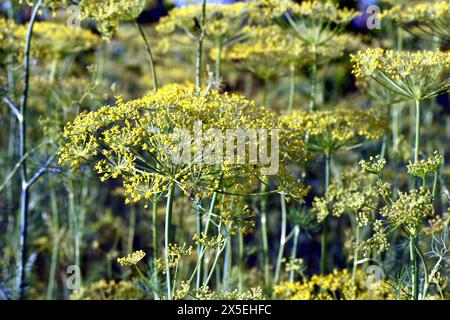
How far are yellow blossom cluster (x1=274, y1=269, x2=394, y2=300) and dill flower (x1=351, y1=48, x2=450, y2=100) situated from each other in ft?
5.04

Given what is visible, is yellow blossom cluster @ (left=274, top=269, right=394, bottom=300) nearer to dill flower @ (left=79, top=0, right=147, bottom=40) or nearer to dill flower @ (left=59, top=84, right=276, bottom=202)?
dill flower @ (left=59, top=84, right=276, bottom=202)

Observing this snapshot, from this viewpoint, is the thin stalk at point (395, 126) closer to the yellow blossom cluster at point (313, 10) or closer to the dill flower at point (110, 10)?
the yellow blossom cluster at point (313, 10)

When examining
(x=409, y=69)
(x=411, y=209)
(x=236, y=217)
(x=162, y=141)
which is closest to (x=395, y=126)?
(x=409, y=69)

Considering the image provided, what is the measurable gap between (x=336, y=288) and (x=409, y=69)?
1.92m

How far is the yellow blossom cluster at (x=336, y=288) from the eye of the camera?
465 centimetres

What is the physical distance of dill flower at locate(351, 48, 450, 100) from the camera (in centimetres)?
394

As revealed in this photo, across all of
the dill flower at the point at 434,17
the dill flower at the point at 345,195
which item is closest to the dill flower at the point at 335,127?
the dill flower at the point at 345,195

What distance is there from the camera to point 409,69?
12.8ft

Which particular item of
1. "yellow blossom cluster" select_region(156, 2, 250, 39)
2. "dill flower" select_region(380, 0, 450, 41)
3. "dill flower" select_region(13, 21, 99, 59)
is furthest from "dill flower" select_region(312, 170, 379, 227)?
"dill flower" select_region(13, 21, 99, 59)

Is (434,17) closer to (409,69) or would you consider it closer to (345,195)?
(409,69)

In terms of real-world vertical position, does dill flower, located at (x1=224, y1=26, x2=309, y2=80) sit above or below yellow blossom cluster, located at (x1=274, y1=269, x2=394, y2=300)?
above

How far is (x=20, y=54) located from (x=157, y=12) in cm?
824
